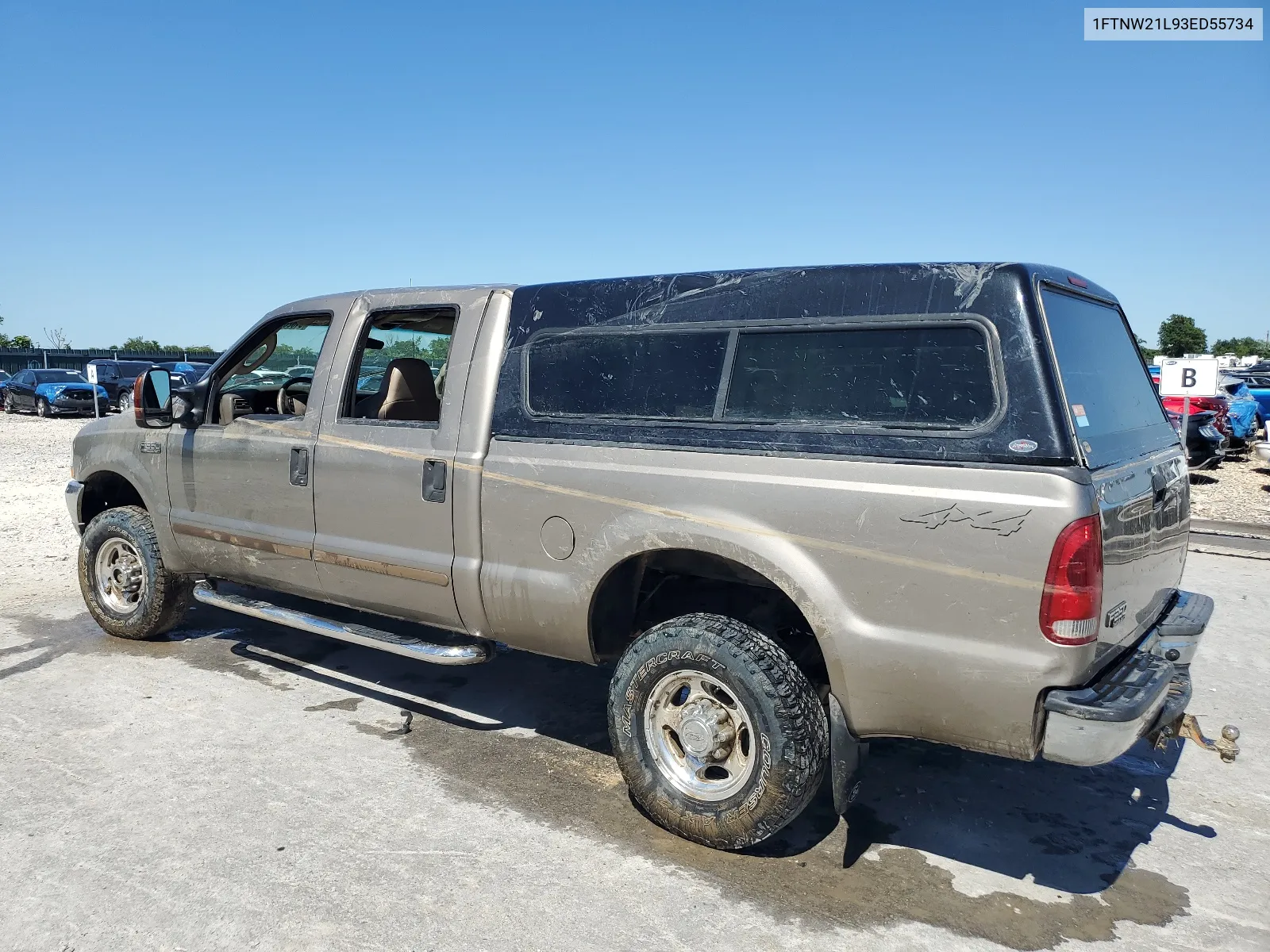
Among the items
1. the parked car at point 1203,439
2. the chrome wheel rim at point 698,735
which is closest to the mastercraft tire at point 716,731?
the chrome wheel rim at point 698,735

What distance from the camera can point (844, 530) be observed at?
310 cm

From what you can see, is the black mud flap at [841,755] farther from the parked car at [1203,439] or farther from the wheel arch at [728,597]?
the parked car at [1203,439]

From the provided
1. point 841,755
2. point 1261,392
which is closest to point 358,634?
point 841,755

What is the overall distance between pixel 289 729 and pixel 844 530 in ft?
9.77

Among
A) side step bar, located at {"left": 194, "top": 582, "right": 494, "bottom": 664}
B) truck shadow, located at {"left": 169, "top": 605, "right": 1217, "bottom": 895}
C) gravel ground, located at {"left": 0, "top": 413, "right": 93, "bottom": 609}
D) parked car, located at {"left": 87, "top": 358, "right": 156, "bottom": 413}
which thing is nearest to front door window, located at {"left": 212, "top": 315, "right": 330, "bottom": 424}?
side step bar, located at {"left": 194, "top": 582, "right": 494, "bottom": 664}

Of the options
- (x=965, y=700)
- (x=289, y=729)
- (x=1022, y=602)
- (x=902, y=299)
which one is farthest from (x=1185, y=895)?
(x=289, y=729)

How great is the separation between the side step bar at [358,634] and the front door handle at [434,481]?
685 mm

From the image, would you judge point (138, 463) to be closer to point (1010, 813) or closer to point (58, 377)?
point (1010, 813)

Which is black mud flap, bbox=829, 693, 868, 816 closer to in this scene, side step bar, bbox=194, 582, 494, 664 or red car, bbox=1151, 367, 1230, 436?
side step bar, bbox=194, 582, 494, 664

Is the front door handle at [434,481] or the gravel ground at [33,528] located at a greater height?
the front door handle at [434,481]

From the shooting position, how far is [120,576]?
586 centimetres

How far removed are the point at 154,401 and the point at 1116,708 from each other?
16.2 feet

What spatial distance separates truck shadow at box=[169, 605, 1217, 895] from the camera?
351 cm

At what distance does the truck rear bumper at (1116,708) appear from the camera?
Result: 2811 millimetres
